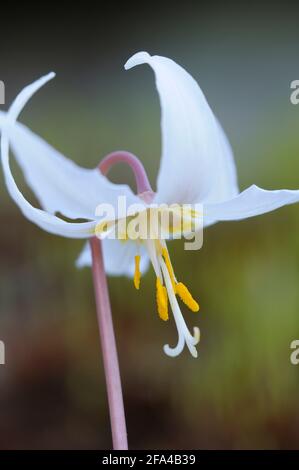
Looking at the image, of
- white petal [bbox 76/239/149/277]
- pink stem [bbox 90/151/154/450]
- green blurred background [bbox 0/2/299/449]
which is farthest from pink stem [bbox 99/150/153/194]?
green blurred background [bbox 0/2/299/449]

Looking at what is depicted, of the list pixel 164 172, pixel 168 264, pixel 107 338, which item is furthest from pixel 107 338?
pixel 164 172

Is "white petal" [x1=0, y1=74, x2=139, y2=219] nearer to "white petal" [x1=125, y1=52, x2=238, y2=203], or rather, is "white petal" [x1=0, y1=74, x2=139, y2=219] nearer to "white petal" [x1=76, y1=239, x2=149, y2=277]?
"white petal" [x1=125, y1=52, x2=238, y2=203]

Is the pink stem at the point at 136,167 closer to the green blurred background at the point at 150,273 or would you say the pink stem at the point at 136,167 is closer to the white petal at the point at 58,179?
the white petal at the point at 58,179

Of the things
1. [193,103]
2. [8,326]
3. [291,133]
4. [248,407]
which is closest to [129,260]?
[193,103]

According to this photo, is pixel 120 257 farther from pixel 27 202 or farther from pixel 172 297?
pixel 27 202

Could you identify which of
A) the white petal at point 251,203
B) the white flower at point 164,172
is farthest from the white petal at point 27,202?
the white petal at point 251,203

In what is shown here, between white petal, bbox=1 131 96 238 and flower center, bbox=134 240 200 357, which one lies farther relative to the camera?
flower center, bbox=134 240 200 357

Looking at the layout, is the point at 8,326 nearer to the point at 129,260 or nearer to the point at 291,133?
the point at 129,260
